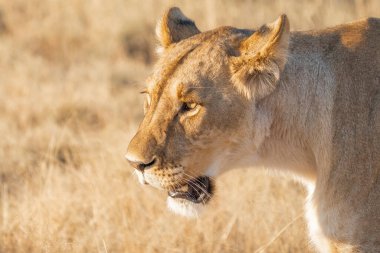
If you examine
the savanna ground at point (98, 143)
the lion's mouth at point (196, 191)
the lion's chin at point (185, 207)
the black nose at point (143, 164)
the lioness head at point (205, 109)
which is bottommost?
the savanna ground at point (98, 143)

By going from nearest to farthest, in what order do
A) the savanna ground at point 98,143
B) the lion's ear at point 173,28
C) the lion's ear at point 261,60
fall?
the lion's ear at point 261,60, the lion's ear at point 173,28, the savanna ground at point 98,143

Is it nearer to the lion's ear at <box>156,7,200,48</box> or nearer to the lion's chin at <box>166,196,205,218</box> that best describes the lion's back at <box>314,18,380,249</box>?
the lion's chin at <box>166,196,205,218</box>

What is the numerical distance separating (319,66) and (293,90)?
0.16 m

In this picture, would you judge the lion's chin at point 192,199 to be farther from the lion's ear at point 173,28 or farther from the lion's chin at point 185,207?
the lion's ear at point 173,28

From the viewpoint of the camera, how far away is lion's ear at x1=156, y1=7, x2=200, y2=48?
389 cm

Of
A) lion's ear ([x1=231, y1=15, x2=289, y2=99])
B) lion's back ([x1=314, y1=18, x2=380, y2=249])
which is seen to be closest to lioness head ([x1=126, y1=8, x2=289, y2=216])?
lion's ear ([x1=231, y1=15, x2=289, y2=99])

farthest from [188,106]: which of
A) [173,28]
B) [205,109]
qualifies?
[173,28]

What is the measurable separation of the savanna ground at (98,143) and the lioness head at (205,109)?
388mm

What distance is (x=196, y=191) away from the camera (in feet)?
11.8

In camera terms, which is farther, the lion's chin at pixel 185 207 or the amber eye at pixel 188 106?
the lion's chin at pixel 185 207

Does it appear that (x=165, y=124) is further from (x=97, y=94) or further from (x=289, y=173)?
(x=97, y=94)

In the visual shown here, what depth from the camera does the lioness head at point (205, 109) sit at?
3.38 metres

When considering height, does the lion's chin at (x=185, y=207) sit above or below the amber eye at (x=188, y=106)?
below

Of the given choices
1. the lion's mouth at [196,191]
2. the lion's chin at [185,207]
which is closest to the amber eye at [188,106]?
the lion's mouth at [196,191]
